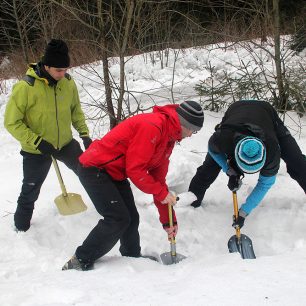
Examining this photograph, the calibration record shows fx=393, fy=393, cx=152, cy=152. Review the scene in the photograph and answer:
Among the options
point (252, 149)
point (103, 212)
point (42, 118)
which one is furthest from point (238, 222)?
point (42, 118)

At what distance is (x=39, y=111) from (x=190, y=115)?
139 cm

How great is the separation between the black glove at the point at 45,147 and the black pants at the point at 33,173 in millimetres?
130

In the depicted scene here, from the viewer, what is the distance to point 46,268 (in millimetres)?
3092

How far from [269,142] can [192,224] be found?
135cm

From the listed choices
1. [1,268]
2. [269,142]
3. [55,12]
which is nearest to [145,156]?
[269,142]

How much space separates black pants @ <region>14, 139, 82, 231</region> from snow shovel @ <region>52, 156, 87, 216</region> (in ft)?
0.92

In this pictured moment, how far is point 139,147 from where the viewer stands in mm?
2463

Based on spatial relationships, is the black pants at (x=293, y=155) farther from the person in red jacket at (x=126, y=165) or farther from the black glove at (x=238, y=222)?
the person in red jacket at (x=126, y=165)

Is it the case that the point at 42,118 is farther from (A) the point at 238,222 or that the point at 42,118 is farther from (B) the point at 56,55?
(A) the point at 238,222

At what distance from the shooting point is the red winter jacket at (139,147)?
246 cm

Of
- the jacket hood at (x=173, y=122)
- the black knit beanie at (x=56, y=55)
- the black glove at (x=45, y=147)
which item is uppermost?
the black knit beanie at (x=56, y=55)

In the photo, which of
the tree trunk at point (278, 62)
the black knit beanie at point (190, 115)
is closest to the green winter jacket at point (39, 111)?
the black knit beanie at point (190, 115)

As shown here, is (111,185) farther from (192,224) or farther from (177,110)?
(192,224)

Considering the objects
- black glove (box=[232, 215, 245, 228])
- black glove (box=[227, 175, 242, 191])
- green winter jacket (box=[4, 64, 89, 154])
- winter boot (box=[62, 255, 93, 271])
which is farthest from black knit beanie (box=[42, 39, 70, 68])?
black glove (box=[232, 215, 245, 228])
